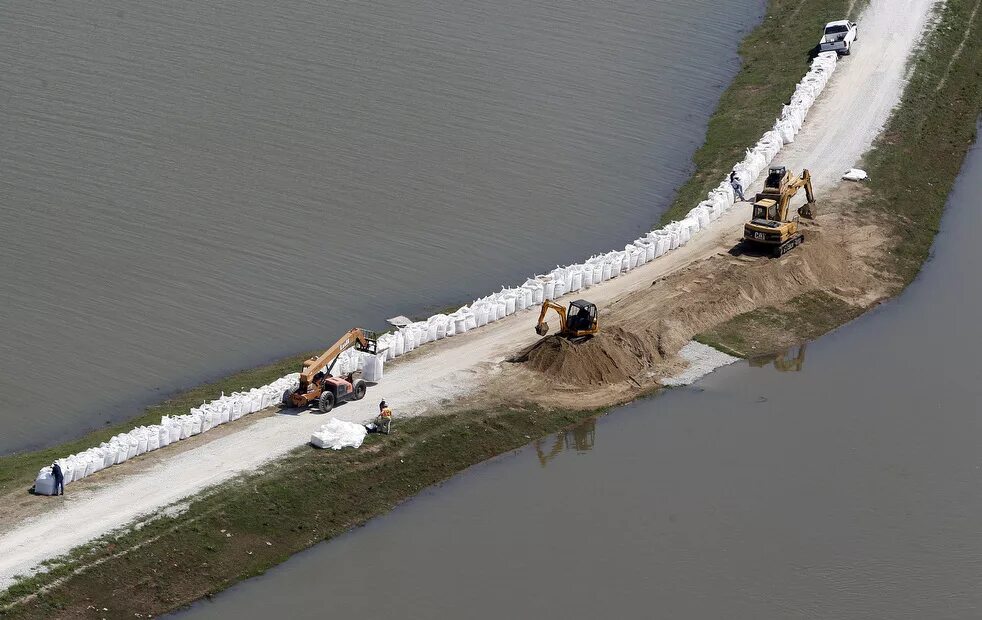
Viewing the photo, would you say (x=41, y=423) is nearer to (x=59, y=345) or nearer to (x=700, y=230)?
(x=59, y=345)

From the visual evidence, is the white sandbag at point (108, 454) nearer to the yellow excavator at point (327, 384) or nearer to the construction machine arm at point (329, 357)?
the yellow excavator at point (327, 384)

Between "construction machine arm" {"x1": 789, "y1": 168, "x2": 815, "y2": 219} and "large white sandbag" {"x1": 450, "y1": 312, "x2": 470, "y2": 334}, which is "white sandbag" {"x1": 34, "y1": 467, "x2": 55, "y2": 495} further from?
"construction machine arm" {"x1": 789, "y1": 168, "x2": 815, "y2": 219}

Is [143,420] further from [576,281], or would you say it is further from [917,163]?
[917,163]

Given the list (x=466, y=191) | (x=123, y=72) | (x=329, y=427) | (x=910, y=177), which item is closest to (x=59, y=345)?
(x=329, y=427)

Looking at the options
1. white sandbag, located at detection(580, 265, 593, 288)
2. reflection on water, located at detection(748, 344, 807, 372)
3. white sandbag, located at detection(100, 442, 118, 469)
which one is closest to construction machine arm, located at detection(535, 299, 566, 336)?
white sandbag, located at detection(580, 265, 593, 288)

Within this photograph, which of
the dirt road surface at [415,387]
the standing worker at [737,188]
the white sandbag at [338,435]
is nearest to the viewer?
the dirt road surface at [415,387]

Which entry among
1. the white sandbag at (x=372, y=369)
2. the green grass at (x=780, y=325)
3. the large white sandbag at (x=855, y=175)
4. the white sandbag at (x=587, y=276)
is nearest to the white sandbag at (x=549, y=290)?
the white sandbag at (x=587, y=276)

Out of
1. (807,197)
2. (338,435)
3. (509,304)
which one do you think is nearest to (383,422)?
(338,435)
